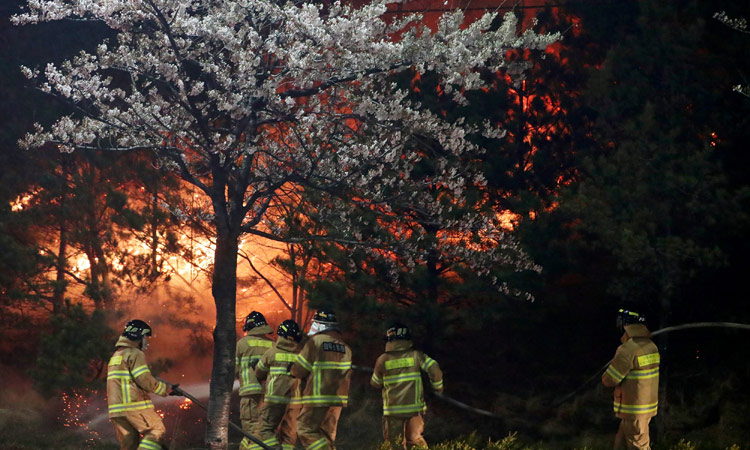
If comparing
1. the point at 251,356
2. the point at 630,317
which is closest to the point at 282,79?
the point at 251,356

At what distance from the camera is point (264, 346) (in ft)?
32.4

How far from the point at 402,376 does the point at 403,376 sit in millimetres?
11

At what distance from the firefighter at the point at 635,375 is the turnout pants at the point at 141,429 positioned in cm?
476

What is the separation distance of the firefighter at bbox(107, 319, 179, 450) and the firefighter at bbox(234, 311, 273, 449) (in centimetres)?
162

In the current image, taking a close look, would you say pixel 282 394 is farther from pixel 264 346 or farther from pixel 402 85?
pixel 402 85

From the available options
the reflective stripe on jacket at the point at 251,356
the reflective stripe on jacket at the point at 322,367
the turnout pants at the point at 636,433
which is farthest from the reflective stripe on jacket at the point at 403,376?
the turnout pants at the point at 636,433

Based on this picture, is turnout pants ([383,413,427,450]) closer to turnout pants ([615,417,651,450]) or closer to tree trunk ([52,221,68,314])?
turnout pants ([615,417,651,450])

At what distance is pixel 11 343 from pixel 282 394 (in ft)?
36.2

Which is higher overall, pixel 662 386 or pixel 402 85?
pixel 402 85

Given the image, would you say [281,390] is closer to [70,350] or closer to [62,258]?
[70,350]

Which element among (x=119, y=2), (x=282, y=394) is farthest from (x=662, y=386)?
(x=119, y=2)

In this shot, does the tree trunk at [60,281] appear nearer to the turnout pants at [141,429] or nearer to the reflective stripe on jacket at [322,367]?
the turnout pants at [141,429]

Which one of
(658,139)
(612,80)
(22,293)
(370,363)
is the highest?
(612,80)

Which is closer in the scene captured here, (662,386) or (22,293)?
(662,386)
